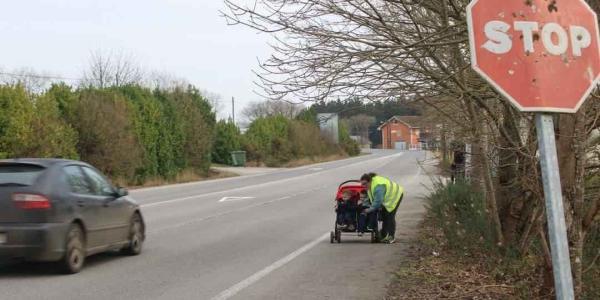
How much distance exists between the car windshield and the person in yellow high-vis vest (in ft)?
17.7

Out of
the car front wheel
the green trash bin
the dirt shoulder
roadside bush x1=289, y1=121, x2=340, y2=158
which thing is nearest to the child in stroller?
the dirt shoulder

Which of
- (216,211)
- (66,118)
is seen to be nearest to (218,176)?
(66,118)

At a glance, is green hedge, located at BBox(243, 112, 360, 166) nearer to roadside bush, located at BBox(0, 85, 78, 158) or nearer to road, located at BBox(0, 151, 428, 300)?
roadside bush, located at BBox(0, 85, 78, 158)

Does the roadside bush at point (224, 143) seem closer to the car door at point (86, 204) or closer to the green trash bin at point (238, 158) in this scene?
the green trash bin at point (238, 158)

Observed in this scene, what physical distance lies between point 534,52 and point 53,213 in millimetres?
6581

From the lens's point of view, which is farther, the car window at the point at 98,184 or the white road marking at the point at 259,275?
the car window at the point at 98,184

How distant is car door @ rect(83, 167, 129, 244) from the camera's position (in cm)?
948

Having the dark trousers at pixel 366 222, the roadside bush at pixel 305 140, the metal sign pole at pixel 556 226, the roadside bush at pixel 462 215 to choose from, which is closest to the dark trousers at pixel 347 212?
the dark trousers at pixel 366 222

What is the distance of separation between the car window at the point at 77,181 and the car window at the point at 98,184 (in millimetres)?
148

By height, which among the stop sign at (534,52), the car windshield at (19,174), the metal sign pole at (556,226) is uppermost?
the stop sign at (534,52)

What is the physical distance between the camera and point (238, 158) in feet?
188

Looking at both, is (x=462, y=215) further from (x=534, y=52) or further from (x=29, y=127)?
(x=29, y=127)

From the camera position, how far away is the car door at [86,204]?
8.80 meters

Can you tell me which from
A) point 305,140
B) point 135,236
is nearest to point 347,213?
point 135,236
